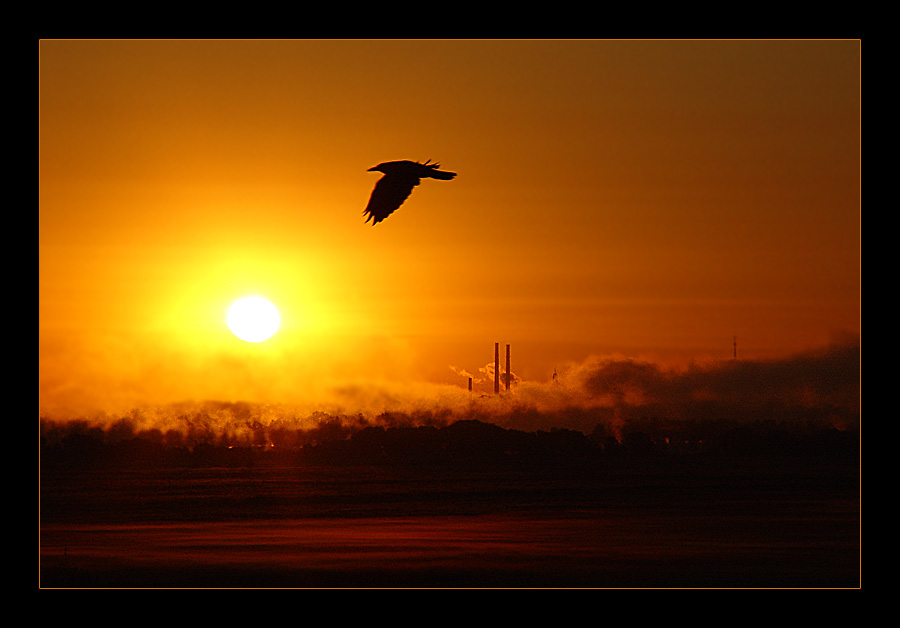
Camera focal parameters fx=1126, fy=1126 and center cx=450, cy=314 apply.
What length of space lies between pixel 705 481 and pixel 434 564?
226 feet

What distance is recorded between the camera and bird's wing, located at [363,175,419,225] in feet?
48.3

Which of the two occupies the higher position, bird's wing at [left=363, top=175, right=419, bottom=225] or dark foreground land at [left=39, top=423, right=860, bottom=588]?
bird's wing at [left=363, top=175, right=419, bottom=225]

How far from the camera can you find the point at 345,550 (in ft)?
127

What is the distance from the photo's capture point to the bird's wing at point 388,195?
14727 mm

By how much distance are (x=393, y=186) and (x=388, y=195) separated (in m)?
0.15

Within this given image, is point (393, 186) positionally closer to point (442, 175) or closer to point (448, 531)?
point (442, 175)

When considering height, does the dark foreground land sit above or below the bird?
below

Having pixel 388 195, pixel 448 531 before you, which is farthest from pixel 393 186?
pixel 448 531

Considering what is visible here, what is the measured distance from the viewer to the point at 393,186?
14.8 meters

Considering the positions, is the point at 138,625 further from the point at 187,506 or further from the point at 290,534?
the point at 187,506

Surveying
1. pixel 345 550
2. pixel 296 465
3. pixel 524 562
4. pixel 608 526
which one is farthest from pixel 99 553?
pixel 296 465

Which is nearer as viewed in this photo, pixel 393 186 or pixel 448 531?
pixel 393 186

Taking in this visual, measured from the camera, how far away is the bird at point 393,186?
14.7 metres

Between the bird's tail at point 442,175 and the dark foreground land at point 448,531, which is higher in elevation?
the bird's tail at point 442,175
